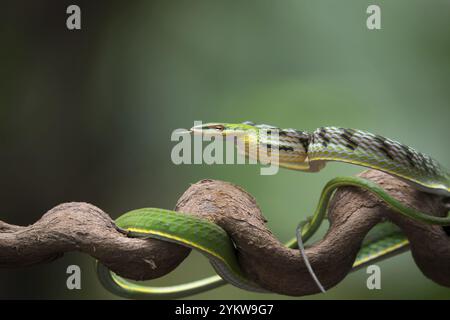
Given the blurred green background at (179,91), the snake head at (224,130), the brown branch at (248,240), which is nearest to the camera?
the brown branch at (248,240)

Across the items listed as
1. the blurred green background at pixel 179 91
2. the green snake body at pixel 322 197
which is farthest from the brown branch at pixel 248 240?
the blurred green background at pixel 179 91

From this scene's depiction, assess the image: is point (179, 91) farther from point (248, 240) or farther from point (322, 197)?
point (248, 240)

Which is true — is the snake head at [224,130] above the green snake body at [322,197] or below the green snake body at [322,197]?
above

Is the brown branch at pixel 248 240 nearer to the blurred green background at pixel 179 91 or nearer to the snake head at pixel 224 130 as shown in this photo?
the snake head at pixel 224 130

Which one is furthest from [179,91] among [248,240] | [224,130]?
[248,240]

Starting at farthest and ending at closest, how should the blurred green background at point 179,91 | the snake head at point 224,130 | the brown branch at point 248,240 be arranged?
the blurred green background at point 179,91
the snake head at point 224,130
the brown branch at point 248,240

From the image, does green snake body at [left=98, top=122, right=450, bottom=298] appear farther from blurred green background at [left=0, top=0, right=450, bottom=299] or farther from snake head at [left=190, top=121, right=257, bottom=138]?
blurred green background at [left=0, top=0, right=450, bottom=299]
